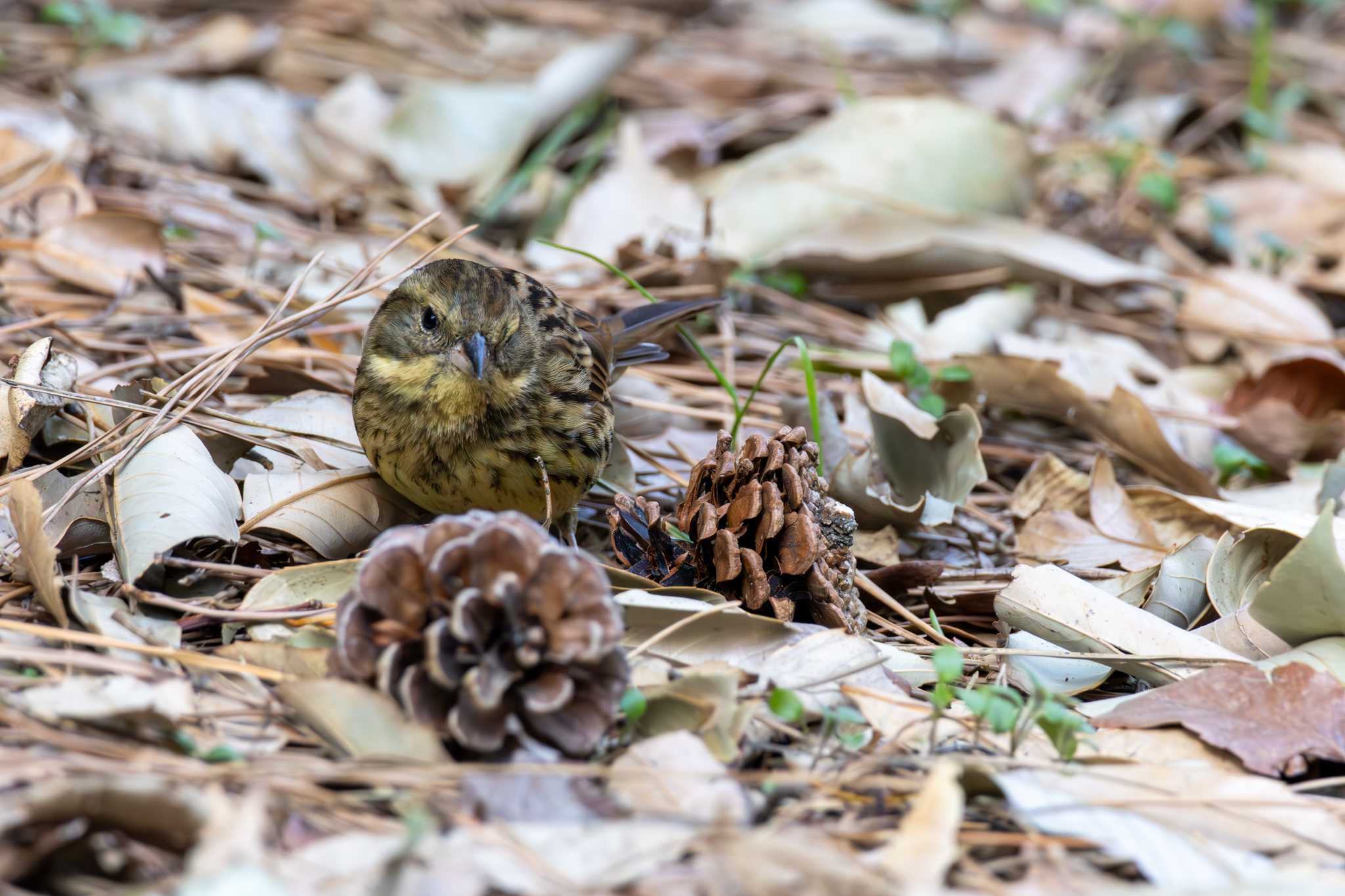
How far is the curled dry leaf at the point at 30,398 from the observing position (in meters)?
3.13

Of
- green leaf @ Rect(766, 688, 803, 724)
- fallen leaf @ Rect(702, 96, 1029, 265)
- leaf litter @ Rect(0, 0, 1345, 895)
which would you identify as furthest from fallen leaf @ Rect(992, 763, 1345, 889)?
fallen leaf @ Rect(702, 96, 1029, 265)

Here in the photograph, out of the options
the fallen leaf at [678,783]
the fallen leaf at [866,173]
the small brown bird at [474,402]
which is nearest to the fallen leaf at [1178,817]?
the fallen leaf at [678,783]

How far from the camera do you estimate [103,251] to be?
4.39 meters

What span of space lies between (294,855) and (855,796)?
926 mm

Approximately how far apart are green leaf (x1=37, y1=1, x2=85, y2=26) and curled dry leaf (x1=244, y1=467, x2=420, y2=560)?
11.2 feet

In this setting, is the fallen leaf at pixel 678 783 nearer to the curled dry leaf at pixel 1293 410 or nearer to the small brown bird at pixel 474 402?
the small brown bird at pixel 474 402

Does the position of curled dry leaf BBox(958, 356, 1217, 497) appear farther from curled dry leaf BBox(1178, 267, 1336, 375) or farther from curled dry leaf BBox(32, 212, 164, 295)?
curled dry leaf BBox(32, 212, 164, 295)

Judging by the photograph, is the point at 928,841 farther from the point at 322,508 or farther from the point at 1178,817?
the point at 322,508

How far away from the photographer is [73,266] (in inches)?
170

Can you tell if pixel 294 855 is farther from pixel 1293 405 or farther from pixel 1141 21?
pixel 1141 21

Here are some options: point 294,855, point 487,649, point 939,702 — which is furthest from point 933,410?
point 294,855

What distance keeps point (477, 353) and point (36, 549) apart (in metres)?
1.12

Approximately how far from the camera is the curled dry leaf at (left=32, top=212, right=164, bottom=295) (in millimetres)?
4297

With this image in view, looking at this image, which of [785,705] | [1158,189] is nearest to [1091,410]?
[1158,189]
